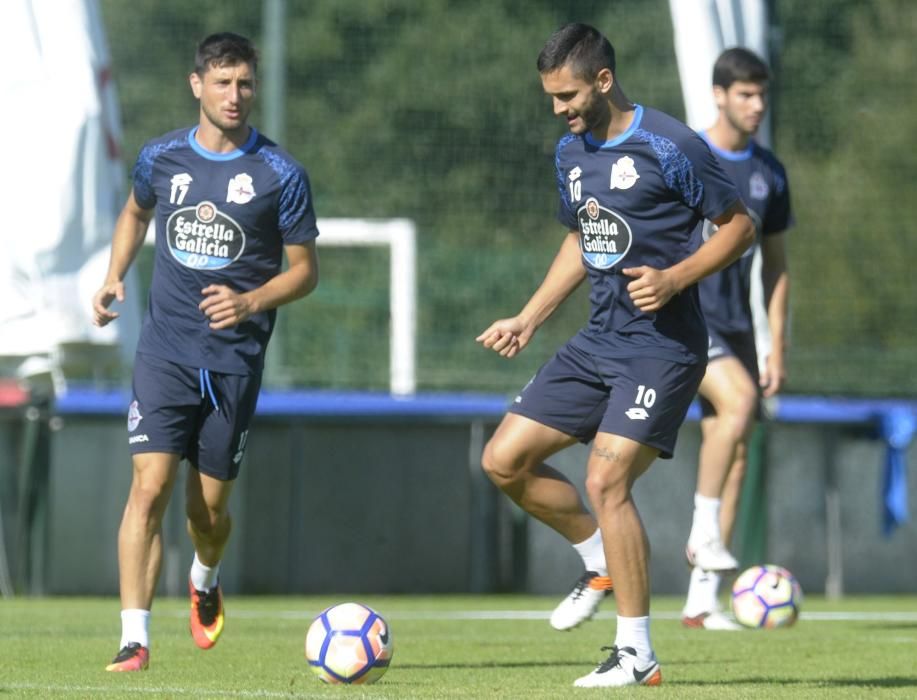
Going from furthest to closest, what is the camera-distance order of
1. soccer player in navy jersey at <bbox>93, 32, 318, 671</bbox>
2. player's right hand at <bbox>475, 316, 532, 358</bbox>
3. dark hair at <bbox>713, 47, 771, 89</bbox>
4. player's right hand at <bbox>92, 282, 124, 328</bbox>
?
1. dark hair at <bbox>713, 47, 771, 89</bbox>
2. player's right hand at <bbox>92, 282, 124, 328</bbox>
3. soccer player in navy jersey at <bbox>93, 32, 318, 671</bbox>
4. player's right hand at <bbox>475, 316, 532, 358</bbox>

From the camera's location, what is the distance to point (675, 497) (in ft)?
43.6

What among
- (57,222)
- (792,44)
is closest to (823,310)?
(792,44)

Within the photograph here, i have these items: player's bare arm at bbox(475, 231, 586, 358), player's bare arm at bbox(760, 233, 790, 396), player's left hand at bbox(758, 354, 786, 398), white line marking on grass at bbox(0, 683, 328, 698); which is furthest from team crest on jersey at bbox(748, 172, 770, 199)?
white line marking on grass at bbox(0, 683, 328, 698)

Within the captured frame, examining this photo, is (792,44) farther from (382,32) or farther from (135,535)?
(135,535)

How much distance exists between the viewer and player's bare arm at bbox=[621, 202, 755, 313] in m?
6.23

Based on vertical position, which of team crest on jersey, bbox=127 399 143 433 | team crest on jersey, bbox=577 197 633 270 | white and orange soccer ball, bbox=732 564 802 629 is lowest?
white and orange soccer ball, bbox=732 564 802 629

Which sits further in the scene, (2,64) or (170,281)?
(2,64)

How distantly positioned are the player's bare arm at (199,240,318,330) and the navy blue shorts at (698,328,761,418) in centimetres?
279

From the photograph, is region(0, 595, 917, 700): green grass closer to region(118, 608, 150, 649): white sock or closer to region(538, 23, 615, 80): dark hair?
region(118, 608, 150, 649): white sock

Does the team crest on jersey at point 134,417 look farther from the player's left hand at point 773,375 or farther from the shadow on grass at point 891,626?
the shadow on grass at point 891,626

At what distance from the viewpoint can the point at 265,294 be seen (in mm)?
Answer: 7133

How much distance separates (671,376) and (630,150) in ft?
2.62

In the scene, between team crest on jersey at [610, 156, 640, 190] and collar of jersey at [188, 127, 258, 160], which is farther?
collar of jersey at [188, 127, 258, 160]

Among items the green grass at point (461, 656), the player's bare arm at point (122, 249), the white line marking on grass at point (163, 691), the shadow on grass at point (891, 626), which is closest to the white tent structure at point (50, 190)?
the green grass at point (461, 656)
